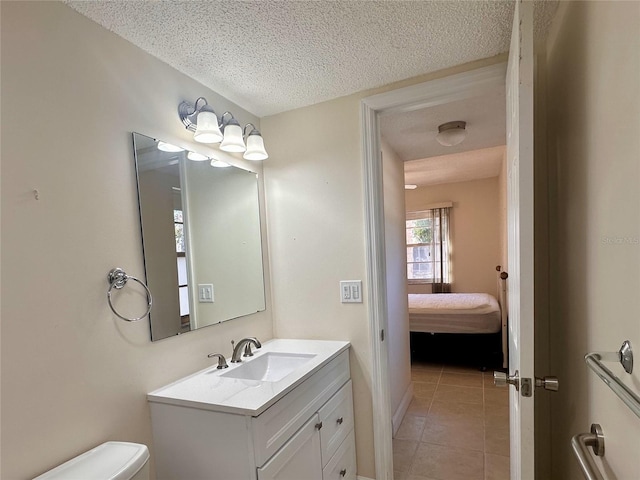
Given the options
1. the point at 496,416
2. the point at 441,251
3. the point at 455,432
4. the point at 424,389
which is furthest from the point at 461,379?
the point at 441,251

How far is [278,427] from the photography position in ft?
4.02

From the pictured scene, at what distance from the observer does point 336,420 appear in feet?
5.42

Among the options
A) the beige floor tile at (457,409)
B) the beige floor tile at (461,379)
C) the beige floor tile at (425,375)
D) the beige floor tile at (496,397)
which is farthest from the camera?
the beige floor tile at (425,375)

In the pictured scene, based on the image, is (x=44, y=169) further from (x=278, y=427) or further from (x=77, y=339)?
(x=278, y=427)

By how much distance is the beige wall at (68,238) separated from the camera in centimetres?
93

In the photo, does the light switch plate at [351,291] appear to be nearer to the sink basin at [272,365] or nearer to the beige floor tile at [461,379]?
the sink basin at [272,365]

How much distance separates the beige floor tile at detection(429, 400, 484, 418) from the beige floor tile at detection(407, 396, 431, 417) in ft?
0.14

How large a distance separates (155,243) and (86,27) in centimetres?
81

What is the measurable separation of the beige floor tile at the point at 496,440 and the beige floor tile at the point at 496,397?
16.4 inches

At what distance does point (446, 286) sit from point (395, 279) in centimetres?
332

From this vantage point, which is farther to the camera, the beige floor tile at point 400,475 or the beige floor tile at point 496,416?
the beige floor tile at point 496,416

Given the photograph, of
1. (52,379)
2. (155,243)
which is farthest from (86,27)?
(52,379)

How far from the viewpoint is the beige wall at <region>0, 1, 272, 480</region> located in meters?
0.93

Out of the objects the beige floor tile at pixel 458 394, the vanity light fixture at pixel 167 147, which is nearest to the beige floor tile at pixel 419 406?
the beige floor tile at pixel 458 394
